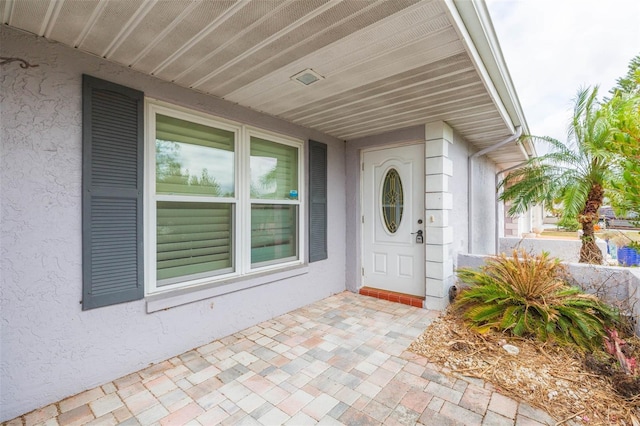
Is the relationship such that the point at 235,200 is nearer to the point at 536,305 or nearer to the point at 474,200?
the point at 536,305

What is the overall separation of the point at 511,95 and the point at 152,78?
12.2ft

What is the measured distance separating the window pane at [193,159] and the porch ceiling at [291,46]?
0.42 metres

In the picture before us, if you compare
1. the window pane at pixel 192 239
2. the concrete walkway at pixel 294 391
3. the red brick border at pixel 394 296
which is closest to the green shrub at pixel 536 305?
the red brick border at pixel 394 296

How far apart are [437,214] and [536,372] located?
2.04 m

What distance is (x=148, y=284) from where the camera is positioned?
2.59 metres

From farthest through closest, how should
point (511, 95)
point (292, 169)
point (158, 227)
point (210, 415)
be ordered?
point (292, 169) → point (511, 95) → point (158, 227) → point (210, 415)

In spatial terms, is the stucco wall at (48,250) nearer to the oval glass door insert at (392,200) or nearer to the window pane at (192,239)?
the window pane at (192,239)

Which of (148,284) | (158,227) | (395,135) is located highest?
(395,135)

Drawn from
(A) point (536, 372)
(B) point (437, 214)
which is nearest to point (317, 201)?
(B) point (437, 214)

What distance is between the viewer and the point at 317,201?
14.1ft

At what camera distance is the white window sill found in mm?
2590

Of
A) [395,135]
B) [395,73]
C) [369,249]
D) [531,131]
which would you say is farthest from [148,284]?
[531,131]

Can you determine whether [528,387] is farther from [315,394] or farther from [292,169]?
[292,169]

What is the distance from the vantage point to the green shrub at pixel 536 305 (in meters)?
2.84
